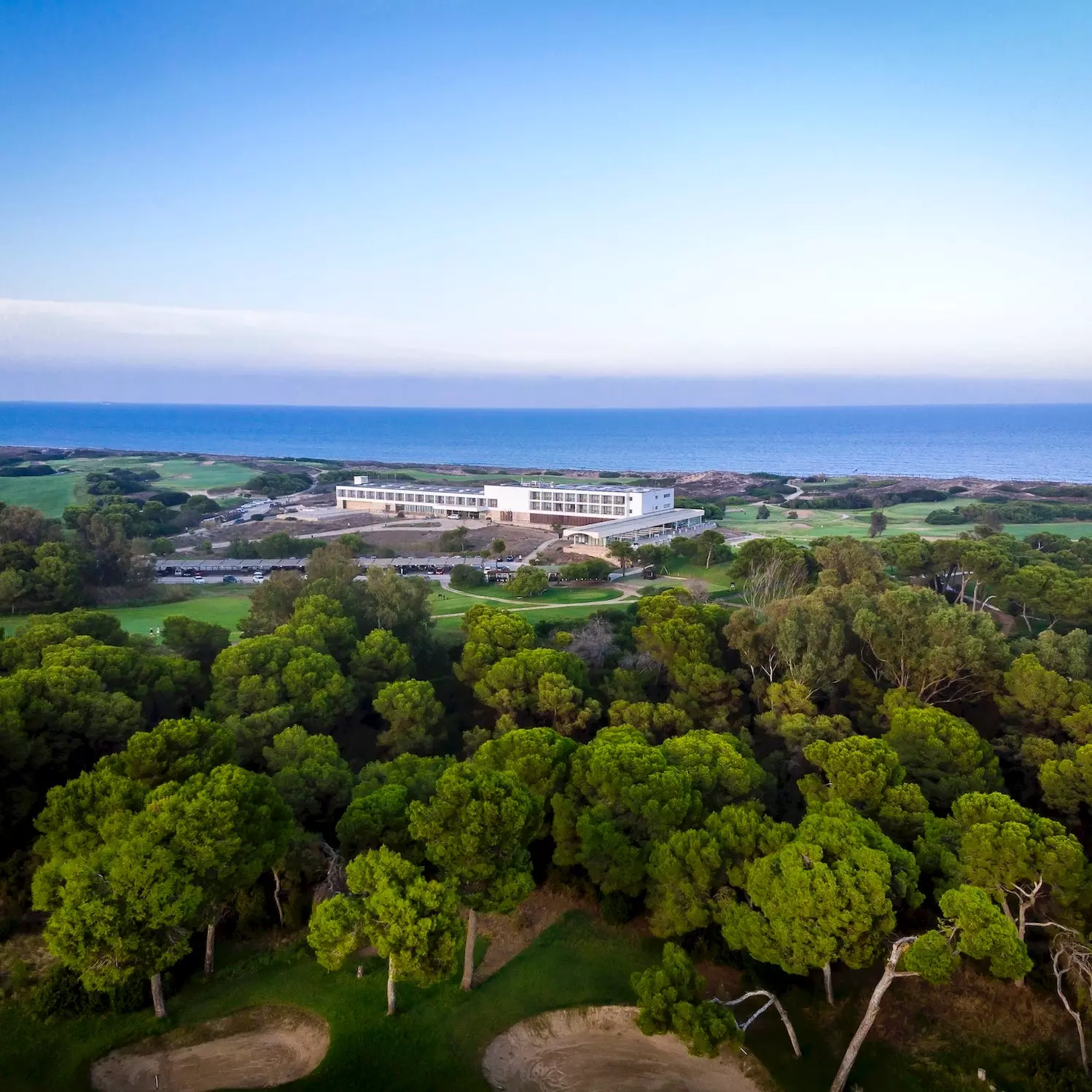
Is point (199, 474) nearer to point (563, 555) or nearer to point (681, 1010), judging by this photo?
point (563, 555)

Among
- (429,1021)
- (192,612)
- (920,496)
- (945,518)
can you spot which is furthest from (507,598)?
(920,496)

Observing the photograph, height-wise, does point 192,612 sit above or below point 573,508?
below

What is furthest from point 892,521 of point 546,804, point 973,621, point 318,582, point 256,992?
point 256,992

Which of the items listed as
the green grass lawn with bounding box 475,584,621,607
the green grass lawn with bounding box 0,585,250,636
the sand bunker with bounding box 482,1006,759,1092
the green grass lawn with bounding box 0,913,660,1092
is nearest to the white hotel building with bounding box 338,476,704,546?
the green grass lawn with bounding box 475,584,621,607

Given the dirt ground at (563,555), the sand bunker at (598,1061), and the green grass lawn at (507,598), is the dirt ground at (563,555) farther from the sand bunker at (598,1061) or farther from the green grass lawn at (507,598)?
the sand bunker at (598,1061)

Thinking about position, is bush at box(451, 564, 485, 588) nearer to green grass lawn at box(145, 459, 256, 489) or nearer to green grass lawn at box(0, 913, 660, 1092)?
green grass lawn at box(0, 913, 660, 1092)

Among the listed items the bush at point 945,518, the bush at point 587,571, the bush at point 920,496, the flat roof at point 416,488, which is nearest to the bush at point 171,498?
the flat roof at point 416,488

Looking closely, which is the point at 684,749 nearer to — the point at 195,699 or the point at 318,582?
the point at 195,699
